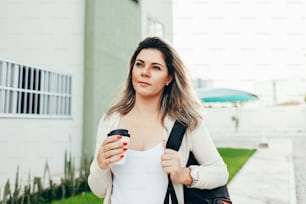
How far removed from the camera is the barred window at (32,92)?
371cm

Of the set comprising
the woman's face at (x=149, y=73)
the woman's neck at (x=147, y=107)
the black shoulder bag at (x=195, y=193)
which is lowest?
the black shoulder bag at (x=195, y=193)

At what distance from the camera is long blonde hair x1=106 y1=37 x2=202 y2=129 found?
956 mm

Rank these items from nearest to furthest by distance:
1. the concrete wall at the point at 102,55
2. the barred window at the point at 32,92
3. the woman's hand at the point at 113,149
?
the woman's hand at the point at 113,149 → the barred window at the point at 32,92 → the concrete wall at the point at 102,55

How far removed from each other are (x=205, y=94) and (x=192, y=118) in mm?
7711

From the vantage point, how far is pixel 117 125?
982 millimetres

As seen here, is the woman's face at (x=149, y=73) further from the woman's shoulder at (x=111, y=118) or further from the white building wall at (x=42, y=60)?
the white building wall at (x=42, y=60)

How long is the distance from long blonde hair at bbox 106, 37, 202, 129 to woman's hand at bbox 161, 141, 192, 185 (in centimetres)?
12

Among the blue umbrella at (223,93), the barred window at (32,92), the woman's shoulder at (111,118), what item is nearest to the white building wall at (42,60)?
the barred window at (32,92)

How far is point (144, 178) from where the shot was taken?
89 centimetres

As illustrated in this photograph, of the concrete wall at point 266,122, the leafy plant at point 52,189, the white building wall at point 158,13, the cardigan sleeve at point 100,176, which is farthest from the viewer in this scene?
the concrete wall at point 266,122

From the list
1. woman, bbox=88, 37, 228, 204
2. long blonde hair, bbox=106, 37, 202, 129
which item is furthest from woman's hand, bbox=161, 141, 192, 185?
long blonde hair, bbox=106, 37, 202, 129

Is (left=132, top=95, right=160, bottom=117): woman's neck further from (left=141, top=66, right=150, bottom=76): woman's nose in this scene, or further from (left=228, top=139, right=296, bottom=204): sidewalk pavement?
(left=228, top=139, right=296, bottom=204): sidewalk pavement

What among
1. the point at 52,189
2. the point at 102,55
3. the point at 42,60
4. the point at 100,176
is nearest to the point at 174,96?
the point at 100,176

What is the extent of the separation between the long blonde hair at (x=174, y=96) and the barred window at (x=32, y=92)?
3.13 metres
